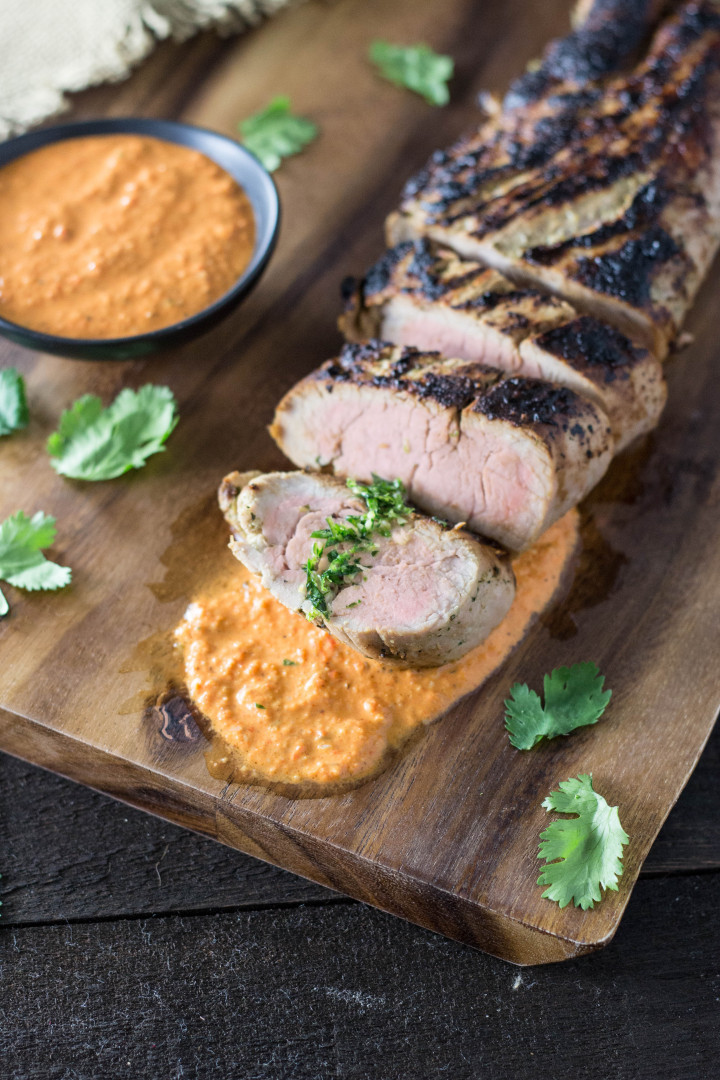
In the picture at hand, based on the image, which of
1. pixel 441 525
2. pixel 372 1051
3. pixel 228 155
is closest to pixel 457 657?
pixel 441 525

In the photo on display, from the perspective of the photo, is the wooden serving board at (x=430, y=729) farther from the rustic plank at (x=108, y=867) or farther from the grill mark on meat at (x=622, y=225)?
the grill mark on meat at (x=622, y=225)

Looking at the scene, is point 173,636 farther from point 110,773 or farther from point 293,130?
point 293,130

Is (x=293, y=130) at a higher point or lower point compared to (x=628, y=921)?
higher

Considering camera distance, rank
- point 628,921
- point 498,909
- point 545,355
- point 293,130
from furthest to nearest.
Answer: point 293,130 → point 545,355 → point 628,921 → point 498,909

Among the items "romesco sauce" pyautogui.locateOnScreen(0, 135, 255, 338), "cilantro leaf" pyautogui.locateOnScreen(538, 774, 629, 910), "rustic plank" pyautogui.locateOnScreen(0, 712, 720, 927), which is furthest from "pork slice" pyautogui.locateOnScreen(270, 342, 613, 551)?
"rustic plank" pyautogui.locateOnScreen(0, 712, 720, 927)

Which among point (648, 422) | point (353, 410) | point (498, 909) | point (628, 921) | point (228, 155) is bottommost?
point (628, 921)

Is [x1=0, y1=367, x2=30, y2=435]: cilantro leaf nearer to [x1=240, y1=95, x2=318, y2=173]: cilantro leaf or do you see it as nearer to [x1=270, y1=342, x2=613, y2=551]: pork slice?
[x1=270, y1=342, x2=613, y2=551]: pork slice

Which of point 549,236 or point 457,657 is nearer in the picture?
point 457,657

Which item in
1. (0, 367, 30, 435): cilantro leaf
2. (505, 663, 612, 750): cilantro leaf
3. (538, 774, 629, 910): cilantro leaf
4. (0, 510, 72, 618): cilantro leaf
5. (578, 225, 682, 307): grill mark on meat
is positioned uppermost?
(578, 225, 682, 307): grill mark on meat
